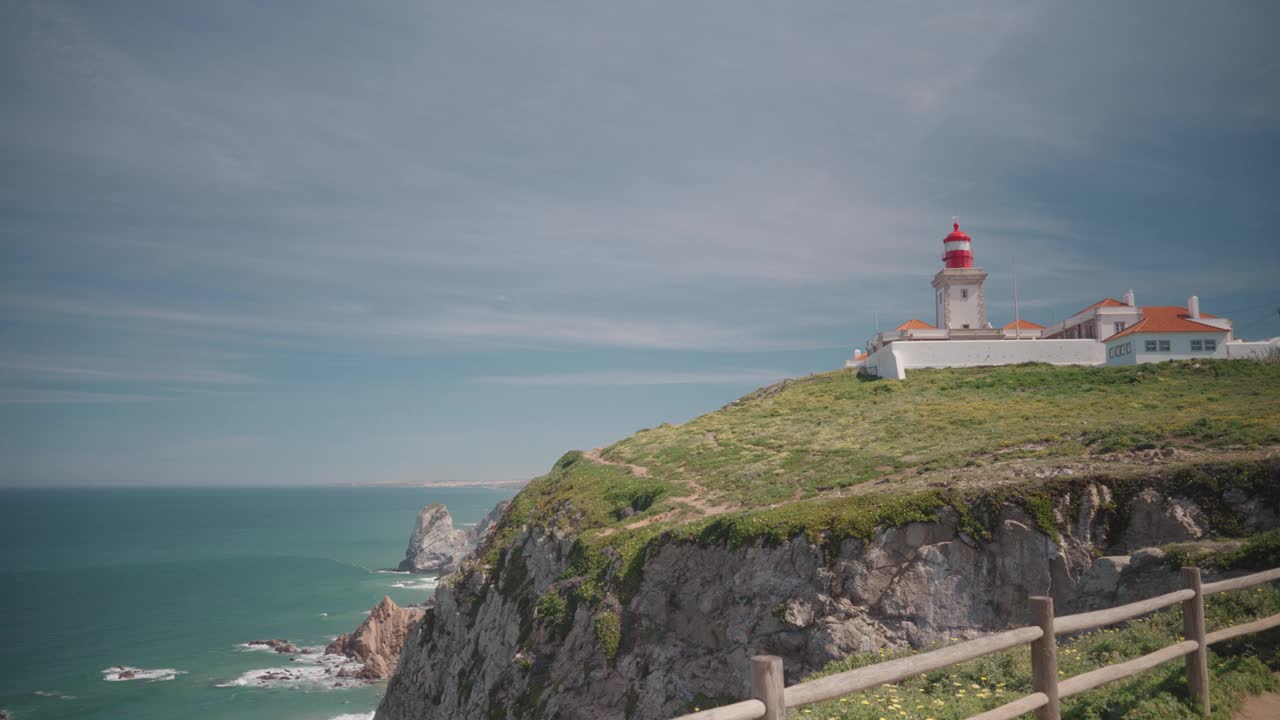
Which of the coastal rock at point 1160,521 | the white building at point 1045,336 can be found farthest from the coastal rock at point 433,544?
the coastal rock at point 1160,521

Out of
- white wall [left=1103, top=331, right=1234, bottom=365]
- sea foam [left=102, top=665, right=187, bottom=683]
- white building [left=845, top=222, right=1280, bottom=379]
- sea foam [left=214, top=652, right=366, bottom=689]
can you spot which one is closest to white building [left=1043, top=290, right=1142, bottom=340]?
white building [left=845, top=222, right=1280, bottom=379]

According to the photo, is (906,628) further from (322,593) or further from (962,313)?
(322,593)

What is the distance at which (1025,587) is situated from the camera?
1664cm

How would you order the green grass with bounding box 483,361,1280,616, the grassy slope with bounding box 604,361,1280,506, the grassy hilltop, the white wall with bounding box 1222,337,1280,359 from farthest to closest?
1. the white wall with bounding box 1222,337,1280,359
2. the grassy slope with bounding box 604,361,1280,506
3. the grassy hilltop
4. the green grass with bounding box 483,361,1280,616

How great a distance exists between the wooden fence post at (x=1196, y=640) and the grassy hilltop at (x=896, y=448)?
10472 mm

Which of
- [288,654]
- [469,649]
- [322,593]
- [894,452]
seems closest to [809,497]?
[894,452]

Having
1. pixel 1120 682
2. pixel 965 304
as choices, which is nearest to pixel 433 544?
pixel 965 304

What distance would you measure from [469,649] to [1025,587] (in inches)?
857

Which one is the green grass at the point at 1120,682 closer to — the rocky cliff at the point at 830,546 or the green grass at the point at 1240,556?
the green grass at the point at 1240,556

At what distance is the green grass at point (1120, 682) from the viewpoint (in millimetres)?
7715

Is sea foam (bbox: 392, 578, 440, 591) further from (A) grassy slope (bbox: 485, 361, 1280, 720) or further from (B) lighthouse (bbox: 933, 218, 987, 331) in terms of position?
(B) lighthouse (bbox: 933, 218, 987, 331)

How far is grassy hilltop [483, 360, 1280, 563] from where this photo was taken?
19.5 metres

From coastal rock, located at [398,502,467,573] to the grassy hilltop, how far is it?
7799cm

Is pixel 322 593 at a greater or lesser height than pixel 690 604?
lesser
